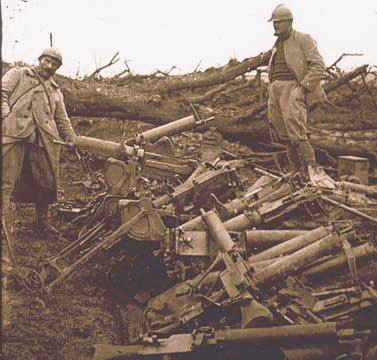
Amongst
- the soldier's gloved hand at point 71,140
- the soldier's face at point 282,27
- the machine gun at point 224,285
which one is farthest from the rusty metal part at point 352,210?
the soldier's gloved hand at point 71,140

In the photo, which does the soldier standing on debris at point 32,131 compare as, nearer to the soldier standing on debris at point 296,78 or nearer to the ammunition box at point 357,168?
the soldier standing on debris at point 296,78

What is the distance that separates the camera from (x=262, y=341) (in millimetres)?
4445

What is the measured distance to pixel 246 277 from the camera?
16.0 ft

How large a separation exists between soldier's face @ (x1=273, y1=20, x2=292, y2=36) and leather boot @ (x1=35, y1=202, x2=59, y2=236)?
3.28 metres

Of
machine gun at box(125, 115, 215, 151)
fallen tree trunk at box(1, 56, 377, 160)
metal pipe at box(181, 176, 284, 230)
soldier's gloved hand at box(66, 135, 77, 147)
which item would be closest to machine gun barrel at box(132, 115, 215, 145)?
machine gun at box(125, 115, 215, 151)

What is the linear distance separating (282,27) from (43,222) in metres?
3.48

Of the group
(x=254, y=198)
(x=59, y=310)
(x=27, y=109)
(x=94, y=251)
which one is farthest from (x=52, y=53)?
(x=59, y=310)

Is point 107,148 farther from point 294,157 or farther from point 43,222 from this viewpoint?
point 294,157

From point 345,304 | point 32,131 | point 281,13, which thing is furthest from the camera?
point 281,13

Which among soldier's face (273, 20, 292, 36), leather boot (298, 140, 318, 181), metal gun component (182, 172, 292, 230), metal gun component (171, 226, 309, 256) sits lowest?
metal gun component (171, 226, 309, 256)

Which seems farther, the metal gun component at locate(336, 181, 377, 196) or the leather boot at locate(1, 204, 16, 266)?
the metal gun component at locate(336, 181, 377, 196)

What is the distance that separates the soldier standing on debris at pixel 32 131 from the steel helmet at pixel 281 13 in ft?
8.61

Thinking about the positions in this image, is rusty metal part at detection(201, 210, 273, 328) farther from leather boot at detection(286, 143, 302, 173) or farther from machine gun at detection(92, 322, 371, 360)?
leather boot at detection(286, 143, 302, 173)

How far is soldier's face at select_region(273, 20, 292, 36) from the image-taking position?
7.98 metres
